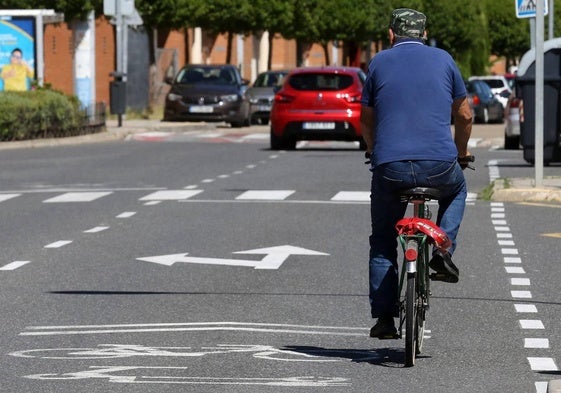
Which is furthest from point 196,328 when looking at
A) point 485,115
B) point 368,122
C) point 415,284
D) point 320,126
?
point 485,115

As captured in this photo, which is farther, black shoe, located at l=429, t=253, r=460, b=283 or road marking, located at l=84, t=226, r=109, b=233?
road marking, located at l=84, t=226, r=109, b=233

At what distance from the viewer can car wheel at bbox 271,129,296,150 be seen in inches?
1336

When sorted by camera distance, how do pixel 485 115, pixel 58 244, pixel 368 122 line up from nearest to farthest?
pixel 368 122, pixel 58 244, pixel 485 115

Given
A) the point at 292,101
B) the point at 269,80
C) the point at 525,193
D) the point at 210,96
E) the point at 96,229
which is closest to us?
the point at 96,229

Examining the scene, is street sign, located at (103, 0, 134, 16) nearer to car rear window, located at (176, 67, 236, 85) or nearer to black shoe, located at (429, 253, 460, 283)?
car rear window, located at (176, 67, 236, 85)

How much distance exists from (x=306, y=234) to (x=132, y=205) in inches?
154

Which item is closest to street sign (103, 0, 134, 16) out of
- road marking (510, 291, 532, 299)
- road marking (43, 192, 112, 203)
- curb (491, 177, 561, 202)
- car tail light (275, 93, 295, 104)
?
car tail light (275, 93, 295, 104)

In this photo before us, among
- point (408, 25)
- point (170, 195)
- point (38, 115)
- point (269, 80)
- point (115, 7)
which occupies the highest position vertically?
point (115, 7)

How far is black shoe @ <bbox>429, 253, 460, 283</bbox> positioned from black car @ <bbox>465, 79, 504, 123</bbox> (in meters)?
44.6

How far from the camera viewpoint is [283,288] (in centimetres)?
1219

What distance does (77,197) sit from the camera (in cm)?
2106

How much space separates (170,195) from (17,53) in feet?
63.0

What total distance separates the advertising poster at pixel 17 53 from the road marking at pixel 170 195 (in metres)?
18.1

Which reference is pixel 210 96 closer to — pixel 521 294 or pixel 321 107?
pixel 321 107
